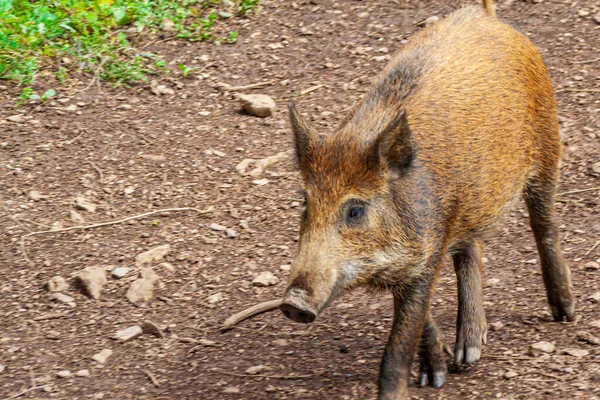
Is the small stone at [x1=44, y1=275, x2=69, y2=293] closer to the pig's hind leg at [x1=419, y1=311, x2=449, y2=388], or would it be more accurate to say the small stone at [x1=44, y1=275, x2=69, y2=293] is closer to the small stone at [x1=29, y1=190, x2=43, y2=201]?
the small stone at [x1=29, y1=190, x2=43, y2=201]

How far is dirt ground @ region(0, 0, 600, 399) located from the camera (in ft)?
13.8

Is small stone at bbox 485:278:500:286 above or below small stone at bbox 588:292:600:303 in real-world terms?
below

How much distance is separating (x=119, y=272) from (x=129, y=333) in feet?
1.76

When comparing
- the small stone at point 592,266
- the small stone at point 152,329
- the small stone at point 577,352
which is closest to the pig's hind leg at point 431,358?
the small stone at point 577,352

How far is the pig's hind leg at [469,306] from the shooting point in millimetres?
4270

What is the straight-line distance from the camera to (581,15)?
6910mm

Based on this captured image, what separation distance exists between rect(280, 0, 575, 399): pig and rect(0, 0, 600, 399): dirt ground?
1.18 feet

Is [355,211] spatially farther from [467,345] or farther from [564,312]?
[564,312]

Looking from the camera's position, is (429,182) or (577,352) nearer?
(429,182)

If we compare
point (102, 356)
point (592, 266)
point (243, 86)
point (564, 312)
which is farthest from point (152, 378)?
point (243, 86)

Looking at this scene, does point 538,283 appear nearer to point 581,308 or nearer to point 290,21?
point 581,308

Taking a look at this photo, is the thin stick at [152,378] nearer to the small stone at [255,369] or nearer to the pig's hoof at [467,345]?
the small stone at [255,369]

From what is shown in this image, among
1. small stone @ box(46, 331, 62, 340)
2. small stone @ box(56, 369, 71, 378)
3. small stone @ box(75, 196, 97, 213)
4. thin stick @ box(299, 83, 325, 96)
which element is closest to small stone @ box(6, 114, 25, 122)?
small stone @ box(75, 196, 97, 213)

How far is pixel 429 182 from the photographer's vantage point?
A: 3852 mm
